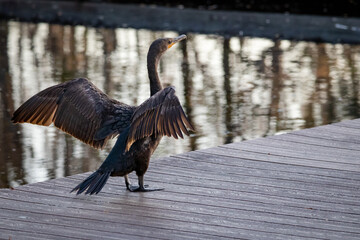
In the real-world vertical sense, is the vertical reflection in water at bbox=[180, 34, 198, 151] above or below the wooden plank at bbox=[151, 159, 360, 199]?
below

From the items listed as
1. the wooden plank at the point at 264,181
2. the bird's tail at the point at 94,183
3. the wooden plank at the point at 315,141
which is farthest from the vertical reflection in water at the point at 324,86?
the bird's tail at the point at 94,183

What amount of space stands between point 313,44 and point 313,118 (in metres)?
5.49

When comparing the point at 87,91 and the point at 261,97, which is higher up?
the point at 87,91

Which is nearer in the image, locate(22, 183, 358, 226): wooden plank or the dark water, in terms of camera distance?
locate(22, 183, 358, 226): wooden plank

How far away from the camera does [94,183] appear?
4.21m

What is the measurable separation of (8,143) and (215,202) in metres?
3.57

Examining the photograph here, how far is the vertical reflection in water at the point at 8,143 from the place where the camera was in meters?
6.29

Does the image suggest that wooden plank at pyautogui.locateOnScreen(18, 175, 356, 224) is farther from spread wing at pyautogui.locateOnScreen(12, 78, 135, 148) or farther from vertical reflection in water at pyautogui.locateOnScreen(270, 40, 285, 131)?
vertical reflection in water at pyautogui.locateOnScreen(270, 40, 285, 131)

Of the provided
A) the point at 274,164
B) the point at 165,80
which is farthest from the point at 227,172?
the point at 165,80

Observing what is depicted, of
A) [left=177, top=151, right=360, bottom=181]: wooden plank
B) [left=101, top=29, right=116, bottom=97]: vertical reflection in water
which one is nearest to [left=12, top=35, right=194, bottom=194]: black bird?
[left=177, top=151, right=360, bottom=181]: wooden plank

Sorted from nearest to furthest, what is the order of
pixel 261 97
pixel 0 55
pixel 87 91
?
pixel 87 91 → pixel 261 97 → pixel 0 55

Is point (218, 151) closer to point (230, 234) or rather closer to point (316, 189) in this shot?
point (316, 189)

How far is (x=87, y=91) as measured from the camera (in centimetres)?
463

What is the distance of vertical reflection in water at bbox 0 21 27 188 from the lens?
247 inches
